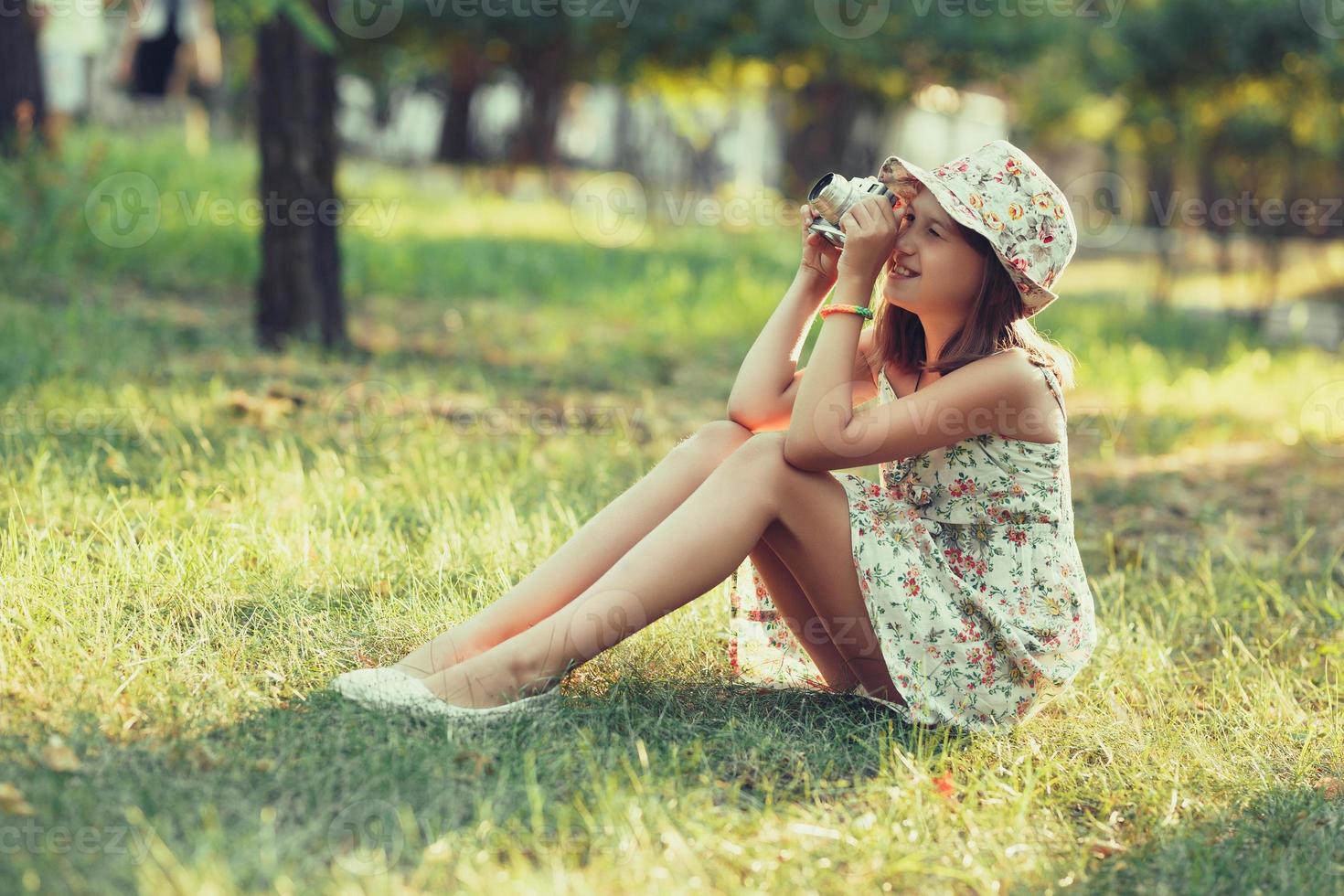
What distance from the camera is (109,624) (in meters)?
2.54

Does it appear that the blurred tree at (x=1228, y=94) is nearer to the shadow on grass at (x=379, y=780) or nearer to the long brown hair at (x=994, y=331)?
the long brown hair at (x=994, y=331)

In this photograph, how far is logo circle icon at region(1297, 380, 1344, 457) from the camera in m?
6.02

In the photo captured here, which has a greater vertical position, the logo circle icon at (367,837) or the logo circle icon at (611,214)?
the logo circle icon at (611,214)

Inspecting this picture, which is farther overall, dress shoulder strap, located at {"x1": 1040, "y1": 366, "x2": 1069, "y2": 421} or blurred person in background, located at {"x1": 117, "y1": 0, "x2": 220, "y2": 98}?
blurred person in background, located at {"x1": 117, "y1": 0, "x2": 220, "y2": 98}

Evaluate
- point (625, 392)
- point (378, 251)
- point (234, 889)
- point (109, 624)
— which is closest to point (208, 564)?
point (109, 624)

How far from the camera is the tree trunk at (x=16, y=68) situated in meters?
8.25

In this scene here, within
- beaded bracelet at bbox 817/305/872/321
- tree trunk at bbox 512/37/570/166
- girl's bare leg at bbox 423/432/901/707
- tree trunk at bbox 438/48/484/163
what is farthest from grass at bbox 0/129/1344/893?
tree trunk at bbox 438/48/484/163

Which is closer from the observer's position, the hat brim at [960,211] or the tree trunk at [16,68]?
the hat brim at [960,211]

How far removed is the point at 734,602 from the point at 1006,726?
0.59 meters

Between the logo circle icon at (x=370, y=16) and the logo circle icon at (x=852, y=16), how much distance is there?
4580 millimetres

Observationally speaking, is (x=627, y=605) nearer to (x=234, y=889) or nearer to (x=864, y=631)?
(x=864, y=631)

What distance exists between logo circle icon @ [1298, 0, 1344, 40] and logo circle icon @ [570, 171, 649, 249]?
5187mm

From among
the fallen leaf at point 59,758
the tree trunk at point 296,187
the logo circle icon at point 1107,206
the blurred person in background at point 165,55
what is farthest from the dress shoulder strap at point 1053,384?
the logo circle icon at point 1107,206

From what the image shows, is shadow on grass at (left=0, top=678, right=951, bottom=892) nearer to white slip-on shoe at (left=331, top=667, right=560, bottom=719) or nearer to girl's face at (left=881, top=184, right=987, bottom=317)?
white slip-on shoe at (left=331, top=667, right=560, bottom=719)
